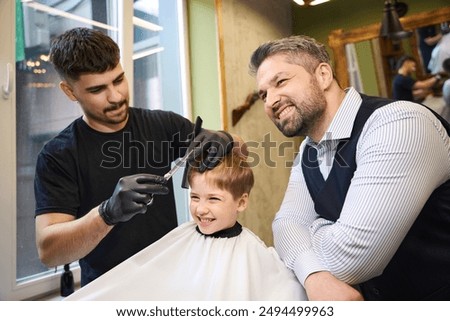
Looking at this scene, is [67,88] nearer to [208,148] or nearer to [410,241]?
[208,148]

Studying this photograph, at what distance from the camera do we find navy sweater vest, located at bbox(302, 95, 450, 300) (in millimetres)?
709

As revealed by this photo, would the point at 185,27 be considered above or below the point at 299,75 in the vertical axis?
above

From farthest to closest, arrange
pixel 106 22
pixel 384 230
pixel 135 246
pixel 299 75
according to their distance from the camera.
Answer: pixel 106 22, pixel 135 246, pixel 299 75, pixel 384 230

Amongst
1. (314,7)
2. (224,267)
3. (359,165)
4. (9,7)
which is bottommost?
(224,267)

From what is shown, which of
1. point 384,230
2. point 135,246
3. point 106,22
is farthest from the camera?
point 106,22

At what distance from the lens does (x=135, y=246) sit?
0.92 metres

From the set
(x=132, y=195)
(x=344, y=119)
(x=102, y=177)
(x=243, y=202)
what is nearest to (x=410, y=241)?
(x=344, y=119)

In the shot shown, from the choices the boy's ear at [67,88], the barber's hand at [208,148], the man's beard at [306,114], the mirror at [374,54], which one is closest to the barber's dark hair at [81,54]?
the boy's ear at [67,88]

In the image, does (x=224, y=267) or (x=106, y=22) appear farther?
(x=106, y=22)

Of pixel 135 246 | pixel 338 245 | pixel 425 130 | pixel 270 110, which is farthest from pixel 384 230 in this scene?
pixel 135 246

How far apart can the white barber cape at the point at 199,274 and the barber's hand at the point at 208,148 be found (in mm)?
181

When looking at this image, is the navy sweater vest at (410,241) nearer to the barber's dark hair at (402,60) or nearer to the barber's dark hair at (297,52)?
the barber's dark hair at (297,52)

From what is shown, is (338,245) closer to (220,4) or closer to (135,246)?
(135,246)

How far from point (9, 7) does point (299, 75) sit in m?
0.68
